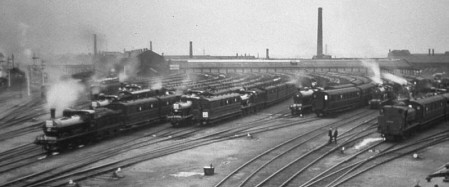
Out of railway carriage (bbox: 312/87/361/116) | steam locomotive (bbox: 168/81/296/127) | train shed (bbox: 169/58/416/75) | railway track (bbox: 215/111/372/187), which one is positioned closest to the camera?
railway track (bbox: 215/111/372/187)

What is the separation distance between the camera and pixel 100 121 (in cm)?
3141

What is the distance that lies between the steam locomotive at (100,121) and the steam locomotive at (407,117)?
59.3ft

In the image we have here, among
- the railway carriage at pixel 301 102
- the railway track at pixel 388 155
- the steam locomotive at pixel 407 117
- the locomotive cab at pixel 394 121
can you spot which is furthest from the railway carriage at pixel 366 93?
the locomotive cab at pixel 394 121

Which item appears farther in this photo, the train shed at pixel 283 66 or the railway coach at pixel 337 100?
the train shed at pixel 283 66

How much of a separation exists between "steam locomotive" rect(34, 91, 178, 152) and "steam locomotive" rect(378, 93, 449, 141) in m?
18.1

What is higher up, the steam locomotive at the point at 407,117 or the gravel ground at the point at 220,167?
the steam locomotive at the point at 407,117

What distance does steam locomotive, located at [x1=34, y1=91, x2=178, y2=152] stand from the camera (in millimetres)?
27844

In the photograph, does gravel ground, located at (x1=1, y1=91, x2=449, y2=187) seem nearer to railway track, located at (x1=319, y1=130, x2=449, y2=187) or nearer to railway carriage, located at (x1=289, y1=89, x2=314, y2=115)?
railway track, located at (x1=319, y1=130, x2=449, y2=187)

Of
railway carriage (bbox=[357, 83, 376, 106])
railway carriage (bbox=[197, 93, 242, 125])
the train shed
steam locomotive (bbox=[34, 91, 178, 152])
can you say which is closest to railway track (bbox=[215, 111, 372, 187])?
railway carriage (bbox=[197, 93, 242, 125])

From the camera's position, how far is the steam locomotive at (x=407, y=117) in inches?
1164

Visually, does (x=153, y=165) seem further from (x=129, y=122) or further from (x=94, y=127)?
(x=129, y=122)

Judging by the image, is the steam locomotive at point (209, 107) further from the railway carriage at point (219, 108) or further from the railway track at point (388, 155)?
the railway track at point (388, 155)

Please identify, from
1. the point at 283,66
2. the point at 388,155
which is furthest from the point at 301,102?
the point at 283,66

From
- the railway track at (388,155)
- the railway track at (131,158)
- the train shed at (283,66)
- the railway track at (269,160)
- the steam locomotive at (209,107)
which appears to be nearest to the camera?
the railway track at (269,160)
